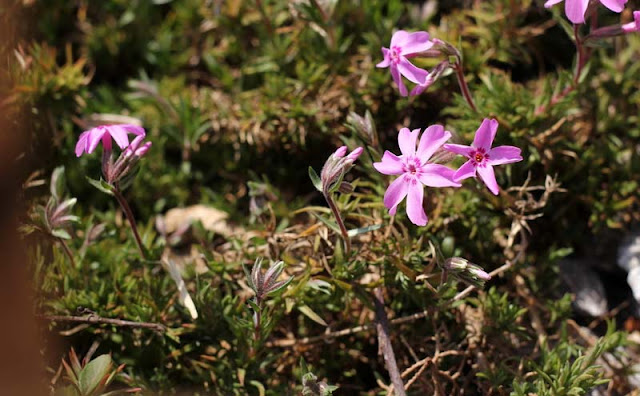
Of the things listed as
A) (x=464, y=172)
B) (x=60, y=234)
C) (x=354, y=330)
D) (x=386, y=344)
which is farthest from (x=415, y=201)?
(x=60, y=234)

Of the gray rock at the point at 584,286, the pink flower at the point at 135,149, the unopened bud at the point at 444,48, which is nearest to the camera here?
the pink flower at the point at 135,149

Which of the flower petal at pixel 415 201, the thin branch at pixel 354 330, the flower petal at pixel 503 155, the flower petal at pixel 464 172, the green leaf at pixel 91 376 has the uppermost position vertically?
the flower petal at pixel 464 172

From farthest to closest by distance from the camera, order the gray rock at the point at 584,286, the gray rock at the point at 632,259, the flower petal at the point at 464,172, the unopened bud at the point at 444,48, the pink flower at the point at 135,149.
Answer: the gray rock at the point at 584,286
the gray rock at the point at 632,259
the unopened bud at the point at 444,48
the pink flower at the point at 135,149
the flower petal at the point at 464,172

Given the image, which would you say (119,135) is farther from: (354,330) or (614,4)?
(614,4)

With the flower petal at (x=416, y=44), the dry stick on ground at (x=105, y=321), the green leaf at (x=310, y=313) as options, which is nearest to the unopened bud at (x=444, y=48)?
the flower petal at (x=416, y=44)

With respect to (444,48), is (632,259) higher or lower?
lower

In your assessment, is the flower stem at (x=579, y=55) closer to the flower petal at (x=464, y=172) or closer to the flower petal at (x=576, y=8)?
the flower petal at (x=576, y=8)
